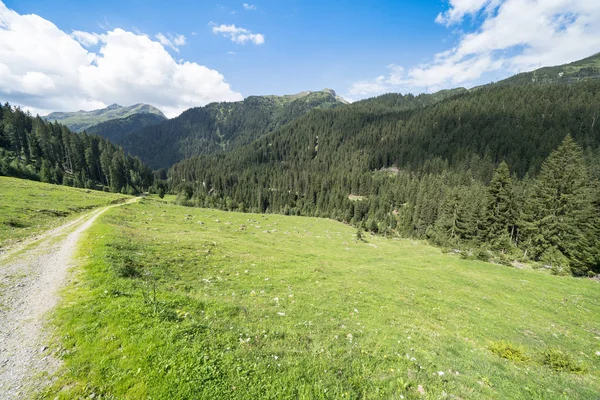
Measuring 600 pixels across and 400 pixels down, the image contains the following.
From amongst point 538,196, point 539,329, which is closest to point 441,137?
point 538,196

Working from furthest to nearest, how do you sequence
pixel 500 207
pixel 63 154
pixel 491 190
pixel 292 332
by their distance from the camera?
1. pixel 63 154
2. pixel 491 190
3. pixel 500 207
4. pixel 292 332

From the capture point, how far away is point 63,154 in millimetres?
118000

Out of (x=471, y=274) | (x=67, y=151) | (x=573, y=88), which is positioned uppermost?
(x=573, y=88)

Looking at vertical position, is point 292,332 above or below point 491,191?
below

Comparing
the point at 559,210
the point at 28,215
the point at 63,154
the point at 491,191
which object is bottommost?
the point at 559,210

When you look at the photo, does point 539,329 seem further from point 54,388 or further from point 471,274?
point 54,388

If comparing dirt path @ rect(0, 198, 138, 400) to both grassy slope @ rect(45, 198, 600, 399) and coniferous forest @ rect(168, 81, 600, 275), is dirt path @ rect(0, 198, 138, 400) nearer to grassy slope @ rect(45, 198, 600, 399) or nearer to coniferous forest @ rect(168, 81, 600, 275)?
grassy slope @ rect(45, 198, 600, 399)

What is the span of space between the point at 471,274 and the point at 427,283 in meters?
9.96

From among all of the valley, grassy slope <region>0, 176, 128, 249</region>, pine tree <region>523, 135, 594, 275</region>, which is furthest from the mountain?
grassy slope <region>0, 176, 128, 249</region>

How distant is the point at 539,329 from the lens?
16000mm

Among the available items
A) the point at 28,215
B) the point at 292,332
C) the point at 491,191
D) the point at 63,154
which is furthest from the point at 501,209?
the point at 63,154

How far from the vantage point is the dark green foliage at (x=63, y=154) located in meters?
101

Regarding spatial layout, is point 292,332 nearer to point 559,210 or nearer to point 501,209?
point 559,210

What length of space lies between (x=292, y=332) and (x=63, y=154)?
168m
